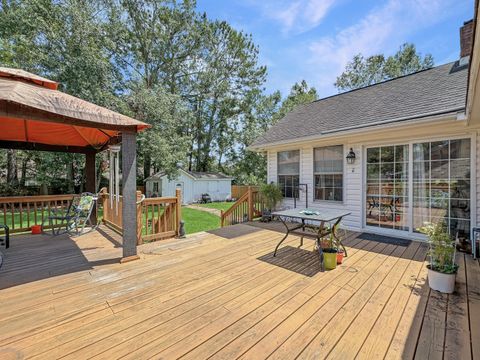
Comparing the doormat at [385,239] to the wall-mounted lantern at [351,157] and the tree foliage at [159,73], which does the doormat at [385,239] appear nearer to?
the wall-mounted lantern at [351,157]

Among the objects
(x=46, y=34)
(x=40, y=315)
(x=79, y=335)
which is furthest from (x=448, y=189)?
(x=46, y=34)

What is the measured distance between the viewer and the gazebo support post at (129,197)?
11.7 feet

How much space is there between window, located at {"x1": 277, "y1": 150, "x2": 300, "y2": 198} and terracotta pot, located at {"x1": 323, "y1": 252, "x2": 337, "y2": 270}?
153 inches

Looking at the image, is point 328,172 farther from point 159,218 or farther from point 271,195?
point 159,218

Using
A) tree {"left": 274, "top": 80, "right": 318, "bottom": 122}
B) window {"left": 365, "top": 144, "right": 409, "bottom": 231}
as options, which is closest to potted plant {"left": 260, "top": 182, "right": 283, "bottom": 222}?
window {"left": 365, "top": 144, "right": 409, "bottom": 231}

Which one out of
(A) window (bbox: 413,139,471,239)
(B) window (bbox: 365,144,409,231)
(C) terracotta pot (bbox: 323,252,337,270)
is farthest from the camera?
(B) window (bbox: 365,144,409,231)

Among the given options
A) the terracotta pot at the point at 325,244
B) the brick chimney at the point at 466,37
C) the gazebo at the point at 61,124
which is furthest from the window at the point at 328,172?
the gazebo at the point at 61,124

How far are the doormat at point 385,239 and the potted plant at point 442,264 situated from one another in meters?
1.99

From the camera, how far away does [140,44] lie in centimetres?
1759

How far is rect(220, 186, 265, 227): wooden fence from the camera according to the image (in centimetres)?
715

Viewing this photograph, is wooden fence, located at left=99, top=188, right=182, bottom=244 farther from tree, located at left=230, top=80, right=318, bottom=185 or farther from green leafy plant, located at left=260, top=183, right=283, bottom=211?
tree, located at left=230, top=80, right=318, bottom=185

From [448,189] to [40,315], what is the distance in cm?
664

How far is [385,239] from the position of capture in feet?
16.4

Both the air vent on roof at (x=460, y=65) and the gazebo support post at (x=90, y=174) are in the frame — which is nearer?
the air vent on roof at (x=460, y=65)
